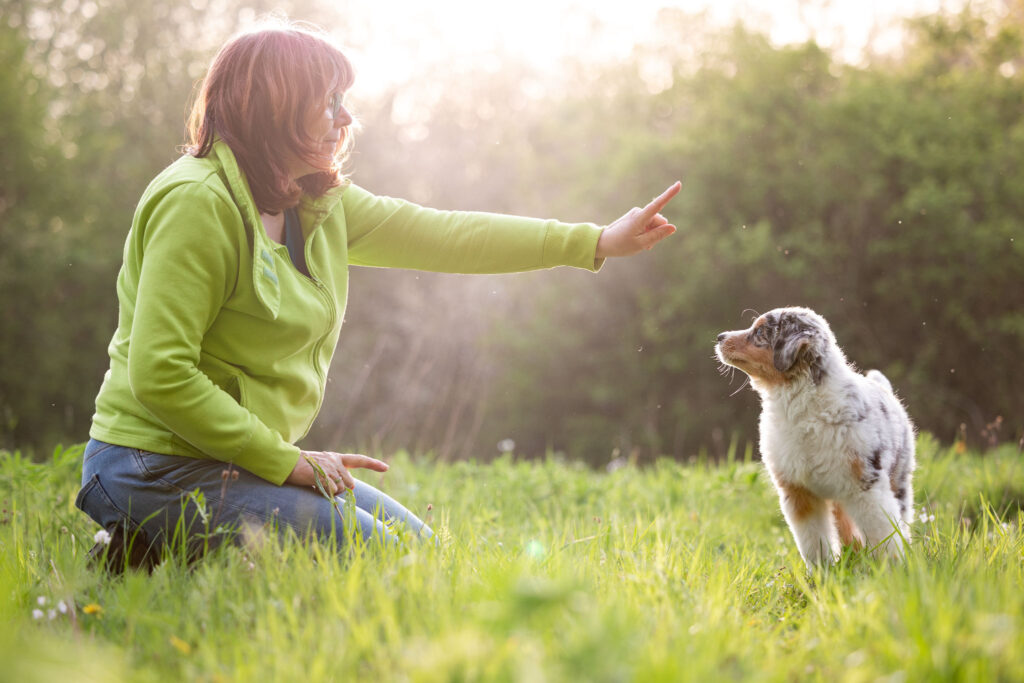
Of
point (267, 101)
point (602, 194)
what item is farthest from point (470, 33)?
point (267, 101)

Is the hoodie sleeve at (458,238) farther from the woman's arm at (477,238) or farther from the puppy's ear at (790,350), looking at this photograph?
the puppy's ear at (790,350)

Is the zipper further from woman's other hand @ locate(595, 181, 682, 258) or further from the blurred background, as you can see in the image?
the blurred background

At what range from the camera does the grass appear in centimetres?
177

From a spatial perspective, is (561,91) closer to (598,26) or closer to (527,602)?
(598,26)

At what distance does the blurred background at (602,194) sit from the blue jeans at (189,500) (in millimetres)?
7621

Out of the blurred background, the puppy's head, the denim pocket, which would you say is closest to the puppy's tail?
the puppy's head

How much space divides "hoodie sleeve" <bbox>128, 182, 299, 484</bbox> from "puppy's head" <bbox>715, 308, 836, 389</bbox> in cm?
223

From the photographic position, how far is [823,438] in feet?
11.5

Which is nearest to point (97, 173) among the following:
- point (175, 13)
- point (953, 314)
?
point (175, 13)

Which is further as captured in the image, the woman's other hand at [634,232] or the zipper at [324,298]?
the woman's other hand at [634,232]

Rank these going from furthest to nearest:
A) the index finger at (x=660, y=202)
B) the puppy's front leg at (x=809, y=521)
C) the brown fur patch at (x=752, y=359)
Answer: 1. the brown fur patch at (x=752, y=359)
2. the puppy's front leg at (x=809, y=521)
3. the index finger at (x=660, y=202)

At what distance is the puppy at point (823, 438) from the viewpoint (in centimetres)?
344

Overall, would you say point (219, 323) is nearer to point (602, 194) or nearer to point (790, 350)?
point (790, 350)

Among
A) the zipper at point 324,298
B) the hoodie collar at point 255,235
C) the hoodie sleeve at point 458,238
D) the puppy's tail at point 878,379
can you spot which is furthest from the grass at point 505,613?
the hoodie sleeve at point 458,238
